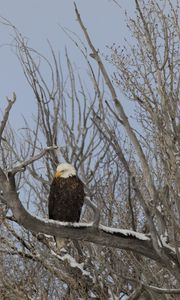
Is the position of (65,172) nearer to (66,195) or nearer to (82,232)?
(66,195)

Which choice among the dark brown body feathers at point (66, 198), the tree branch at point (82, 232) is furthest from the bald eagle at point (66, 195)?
the tree branch at point (82, 232)

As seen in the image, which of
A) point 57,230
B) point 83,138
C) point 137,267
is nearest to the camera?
point 57,230

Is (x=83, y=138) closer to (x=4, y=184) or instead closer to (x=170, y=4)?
(x=170, y=4)

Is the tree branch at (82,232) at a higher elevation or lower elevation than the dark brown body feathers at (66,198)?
lower

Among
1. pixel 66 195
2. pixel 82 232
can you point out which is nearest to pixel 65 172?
pixel 66 195

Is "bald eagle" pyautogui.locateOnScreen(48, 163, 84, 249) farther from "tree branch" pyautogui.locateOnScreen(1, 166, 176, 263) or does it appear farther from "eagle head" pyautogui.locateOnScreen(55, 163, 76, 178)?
"tree branch" pyautogui.locateOnScreen(1, 166, 176, 263)

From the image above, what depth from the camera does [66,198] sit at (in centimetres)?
510

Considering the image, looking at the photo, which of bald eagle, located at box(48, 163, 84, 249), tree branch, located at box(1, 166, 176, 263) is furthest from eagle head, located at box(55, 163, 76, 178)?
tree branch, located at box(1, 166, 176, 263)

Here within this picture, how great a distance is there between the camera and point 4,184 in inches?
118

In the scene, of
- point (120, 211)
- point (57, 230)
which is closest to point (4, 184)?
point (57, 230)

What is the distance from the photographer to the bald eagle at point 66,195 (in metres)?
5.10

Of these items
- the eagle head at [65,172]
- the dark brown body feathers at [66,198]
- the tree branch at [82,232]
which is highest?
the eagle head at [65,172]

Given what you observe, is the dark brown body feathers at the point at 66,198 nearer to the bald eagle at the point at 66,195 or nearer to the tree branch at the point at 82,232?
the bald eagle at the point at 66,195

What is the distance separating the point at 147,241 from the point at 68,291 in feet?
10.7
